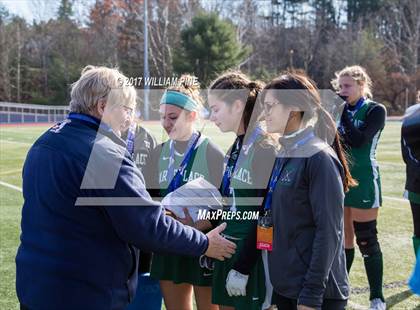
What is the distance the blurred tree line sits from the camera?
44.8 m

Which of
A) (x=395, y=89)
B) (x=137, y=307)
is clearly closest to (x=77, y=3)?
(x=395, y=89)

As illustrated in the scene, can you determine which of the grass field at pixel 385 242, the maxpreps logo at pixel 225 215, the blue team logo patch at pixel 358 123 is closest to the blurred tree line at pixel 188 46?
the grass field at pixel 385 242

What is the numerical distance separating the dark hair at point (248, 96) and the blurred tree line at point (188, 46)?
128ft

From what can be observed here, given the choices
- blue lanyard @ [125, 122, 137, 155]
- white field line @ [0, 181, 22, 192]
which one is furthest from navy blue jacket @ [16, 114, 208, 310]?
white field line @ [0, 181, 22, 192]

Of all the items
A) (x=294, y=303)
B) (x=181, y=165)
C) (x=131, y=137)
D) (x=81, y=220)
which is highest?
(x=131, y=137)

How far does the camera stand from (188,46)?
145 feet

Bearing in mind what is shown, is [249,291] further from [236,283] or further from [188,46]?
[188,46]

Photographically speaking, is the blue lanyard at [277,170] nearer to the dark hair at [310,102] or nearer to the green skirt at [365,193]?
the dark hair at [310,102]

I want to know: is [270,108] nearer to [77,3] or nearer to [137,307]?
[137,307]

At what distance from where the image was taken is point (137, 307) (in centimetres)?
349

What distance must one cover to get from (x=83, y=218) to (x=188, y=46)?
4308 cm

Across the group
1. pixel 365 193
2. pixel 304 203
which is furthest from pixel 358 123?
pixel 304 203

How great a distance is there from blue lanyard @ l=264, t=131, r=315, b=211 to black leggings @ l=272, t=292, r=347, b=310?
0.45 metres

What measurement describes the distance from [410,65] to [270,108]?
56.8 metres
